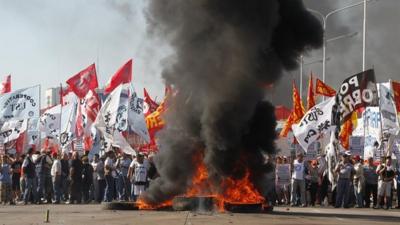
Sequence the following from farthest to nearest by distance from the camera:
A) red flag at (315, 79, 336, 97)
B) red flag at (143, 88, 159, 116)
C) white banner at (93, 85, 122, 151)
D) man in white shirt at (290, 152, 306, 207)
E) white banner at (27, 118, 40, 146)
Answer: red flag at (143, 88, 159, 116) < white banner at (27, 118, 40, 146) < red flag at (315, 79, 336, 97) < white banner at (93, 85, 122, 151) < man in white shirt at (290, 152, 306, 207)

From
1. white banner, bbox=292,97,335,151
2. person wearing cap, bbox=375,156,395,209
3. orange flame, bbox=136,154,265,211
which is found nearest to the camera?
orange flame, bbox=136,154,265,211

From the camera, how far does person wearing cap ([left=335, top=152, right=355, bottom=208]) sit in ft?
81.4

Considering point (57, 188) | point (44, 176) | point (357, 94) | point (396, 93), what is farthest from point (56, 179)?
point (396, 93)

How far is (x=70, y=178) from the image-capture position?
26.2 metres

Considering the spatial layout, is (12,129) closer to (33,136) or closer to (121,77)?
(33,136)

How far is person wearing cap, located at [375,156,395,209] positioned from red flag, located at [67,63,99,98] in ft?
46.6

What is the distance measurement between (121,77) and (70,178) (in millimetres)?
8137

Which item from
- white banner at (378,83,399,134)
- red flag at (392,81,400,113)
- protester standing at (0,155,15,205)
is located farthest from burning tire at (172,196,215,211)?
red flag at (392,81,400,113)

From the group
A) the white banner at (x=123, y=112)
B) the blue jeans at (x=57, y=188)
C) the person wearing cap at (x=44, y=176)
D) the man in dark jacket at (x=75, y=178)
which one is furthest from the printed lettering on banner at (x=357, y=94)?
the person wearing cap at (x=44, y=176)

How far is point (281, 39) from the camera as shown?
774 inches

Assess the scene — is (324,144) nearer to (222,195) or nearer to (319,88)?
(319,88)

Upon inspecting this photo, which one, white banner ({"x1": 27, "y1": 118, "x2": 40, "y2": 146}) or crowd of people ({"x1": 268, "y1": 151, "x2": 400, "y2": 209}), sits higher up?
white banner ({"x1": 27, "y1": 118, "x2": 40, "y2": 146})

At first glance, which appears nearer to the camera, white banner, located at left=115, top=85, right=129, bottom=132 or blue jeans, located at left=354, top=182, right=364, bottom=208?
blue jeans, located at left=354, top=182, right=364, bottom=208

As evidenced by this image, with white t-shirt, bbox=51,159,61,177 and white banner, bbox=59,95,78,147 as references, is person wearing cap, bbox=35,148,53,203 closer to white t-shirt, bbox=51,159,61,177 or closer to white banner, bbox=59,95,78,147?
white t-shirt, bbox=51,159,61,177
